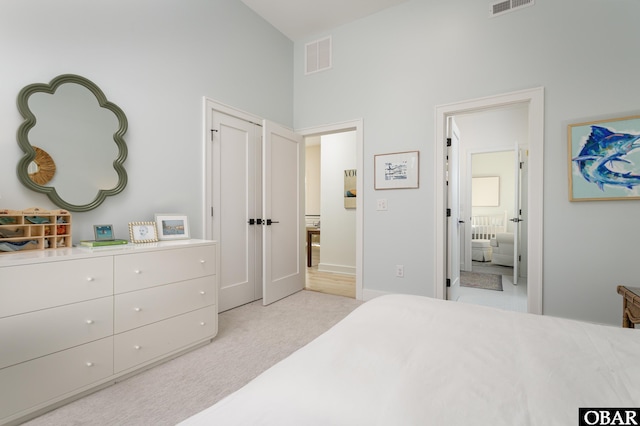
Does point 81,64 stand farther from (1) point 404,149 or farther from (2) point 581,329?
(2) point 581,329

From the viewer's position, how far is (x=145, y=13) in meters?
2.36

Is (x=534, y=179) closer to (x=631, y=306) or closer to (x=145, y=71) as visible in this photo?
(x=631, y=306)

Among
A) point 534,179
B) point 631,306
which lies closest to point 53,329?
point 631,306

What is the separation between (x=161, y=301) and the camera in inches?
77.3

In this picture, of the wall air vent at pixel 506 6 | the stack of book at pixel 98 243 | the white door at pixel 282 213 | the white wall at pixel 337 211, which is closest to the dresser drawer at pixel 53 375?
the stack of book at pixel 98 243

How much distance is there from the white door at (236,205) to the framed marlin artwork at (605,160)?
10.3 ft

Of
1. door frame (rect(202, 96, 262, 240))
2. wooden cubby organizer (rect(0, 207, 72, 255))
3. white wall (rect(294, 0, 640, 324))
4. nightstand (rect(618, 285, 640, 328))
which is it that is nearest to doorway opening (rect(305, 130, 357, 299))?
white wall (rect(294, 0, 640, 324))

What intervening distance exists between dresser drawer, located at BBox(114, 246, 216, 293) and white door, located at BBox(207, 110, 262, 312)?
2.45 feet

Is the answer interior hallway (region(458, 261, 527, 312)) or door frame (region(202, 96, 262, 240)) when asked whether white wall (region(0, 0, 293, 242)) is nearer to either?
door frame (region(202, 96, 262, 240))

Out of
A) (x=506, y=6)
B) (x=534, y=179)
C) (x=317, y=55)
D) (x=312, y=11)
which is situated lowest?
(x=534, y=179)

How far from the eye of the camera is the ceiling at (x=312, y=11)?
3268mm

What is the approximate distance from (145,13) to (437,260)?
11.6 ft

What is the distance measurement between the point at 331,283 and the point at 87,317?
3165 mm

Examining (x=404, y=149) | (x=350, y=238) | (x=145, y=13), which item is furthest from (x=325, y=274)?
(x=145, y=13)
